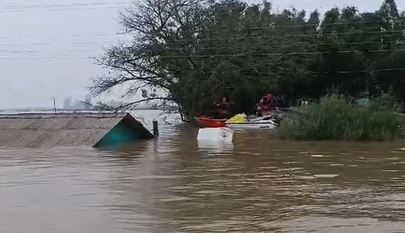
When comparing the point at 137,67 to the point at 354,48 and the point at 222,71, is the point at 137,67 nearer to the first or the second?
the point at 222,71

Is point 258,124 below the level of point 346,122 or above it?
below

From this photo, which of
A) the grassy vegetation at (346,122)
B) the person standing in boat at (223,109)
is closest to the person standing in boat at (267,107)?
the person standing in boat at (223,109)

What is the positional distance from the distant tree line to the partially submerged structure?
12546mm

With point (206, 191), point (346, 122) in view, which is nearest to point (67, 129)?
point (346, 122)

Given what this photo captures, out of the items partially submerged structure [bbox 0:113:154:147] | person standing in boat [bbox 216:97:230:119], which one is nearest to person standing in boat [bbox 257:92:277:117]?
person standing in boat [bbox 216:97:230:119]

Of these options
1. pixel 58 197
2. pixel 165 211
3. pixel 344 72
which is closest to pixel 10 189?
pixel 58 197

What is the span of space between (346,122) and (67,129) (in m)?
9.18

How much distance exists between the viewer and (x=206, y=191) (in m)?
11.9

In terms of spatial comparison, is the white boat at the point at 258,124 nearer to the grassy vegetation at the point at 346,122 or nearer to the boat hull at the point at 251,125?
the boat hull at the point at 251,125

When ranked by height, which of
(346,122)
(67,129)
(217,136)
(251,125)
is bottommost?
(251,125)

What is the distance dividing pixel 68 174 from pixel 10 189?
2405mm

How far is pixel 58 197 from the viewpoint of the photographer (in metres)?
11.5

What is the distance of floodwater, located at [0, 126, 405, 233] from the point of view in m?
8.88

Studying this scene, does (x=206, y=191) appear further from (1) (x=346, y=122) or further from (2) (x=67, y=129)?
(2) (x=67, y=129)
